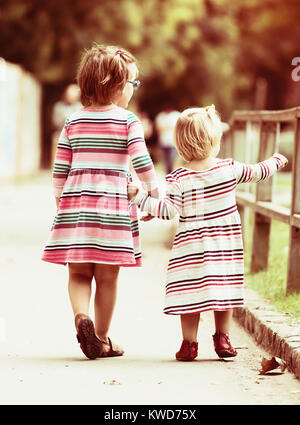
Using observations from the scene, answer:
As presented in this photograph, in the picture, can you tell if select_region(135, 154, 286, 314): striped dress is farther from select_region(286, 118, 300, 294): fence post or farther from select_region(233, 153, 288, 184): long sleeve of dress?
select_region(286, 118, 300, 294): fence post

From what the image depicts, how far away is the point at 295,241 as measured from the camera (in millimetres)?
7211

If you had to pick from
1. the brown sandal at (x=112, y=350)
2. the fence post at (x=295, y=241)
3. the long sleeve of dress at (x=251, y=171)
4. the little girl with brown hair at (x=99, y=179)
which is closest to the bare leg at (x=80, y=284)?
the little girl with brown hair at (x=99, y=179)

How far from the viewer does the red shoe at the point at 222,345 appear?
5.89m

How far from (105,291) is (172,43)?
32.3 meters

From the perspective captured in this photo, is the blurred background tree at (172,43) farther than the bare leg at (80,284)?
Yes

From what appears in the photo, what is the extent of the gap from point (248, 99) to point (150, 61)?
15.5 m

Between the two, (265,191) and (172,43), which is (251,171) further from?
(172,43)

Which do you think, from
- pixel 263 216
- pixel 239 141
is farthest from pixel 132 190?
pixel 239 141

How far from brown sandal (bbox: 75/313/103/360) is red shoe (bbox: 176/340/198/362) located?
442 millimetres

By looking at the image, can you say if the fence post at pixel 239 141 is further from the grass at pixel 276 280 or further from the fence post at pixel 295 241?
the fence post at pixel 295 241

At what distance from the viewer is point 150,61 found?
1353 inches

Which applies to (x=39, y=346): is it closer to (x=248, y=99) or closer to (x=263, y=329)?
(x=263, y=329)

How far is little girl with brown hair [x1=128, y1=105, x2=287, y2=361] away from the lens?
228 inches
